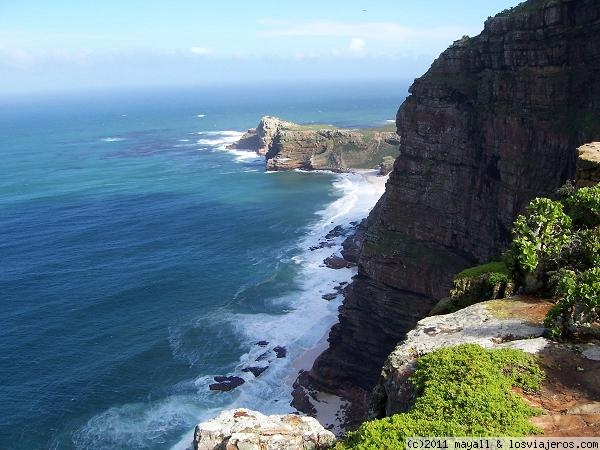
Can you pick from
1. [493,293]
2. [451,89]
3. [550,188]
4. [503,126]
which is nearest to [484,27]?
[451,89]

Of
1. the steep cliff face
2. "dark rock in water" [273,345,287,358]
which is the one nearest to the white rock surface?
the steep cliff face

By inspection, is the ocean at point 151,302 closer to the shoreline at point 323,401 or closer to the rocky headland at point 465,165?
the shoreline at point 323,401

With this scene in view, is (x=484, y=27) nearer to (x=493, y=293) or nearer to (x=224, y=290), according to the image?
(x=493, y=293)

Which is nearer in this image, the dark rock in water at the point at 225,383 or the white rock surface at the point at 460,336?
the white rock surface at the point at 460,336

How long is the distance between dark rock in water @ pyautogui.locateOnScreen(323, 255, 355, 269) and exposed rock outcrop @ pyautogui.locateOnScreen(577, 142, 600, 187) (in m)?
61.1

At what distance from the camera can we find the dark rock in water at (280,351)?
217 ft

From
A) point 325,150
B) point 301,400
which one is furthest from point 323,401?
point 325,150

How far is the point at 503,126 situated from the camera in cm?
5622

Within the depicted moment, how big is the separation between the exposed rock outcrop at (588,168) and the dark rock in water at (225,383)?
42.9m

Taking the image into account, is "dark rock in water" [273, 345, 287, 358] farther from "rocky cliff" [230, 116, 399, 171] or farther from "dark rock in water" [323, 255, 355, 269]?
"rocky cliff" [230, 116, 399, 171]

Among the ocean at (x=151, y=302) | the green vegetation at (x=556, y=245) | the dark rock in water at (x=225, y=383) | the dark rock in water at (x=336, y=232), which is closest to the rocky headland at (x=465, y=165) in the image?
the dark rock in water at (x=225, y=383)

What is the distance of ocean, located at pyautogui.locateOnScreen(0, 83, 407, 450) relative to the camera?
56.0m

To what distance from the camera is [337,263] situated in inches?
3565

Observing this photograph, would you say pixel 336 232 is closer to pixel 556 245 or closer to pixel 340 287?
pixel 340 287
